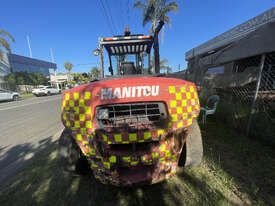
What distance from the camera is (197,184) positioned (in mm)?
1535

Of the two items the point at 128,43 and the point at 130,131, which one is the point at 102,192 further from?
the point at 128,43

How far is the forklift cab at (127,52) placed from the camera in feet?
10.6

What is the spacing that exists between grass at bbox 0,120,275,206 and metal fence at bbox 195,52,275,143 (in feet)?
2.65

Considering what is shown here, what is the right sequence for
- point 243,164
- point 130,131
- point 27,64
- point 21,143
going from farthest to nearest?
point 27,64 < point 21,143 < point 243,164 < point 130,131

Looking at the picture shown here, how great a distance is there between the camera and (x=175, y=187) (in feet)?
4.93

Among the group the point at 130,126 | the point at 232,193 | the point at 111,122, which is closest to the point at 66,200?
the point at 111,122

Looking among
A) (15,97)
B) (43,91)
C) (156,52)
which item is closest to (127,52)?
(156,52)

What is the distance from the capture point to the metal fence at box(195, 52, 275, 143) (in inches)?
102

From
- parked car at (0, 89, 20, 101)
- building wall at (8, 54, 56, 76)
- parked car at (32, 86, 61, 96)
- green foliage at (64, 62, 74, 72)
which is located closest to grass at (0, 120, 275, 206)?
parked car at (0, 89, 20, 101)

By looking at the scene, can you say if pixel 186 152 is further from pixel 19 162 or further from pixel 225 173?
pixel 19 162

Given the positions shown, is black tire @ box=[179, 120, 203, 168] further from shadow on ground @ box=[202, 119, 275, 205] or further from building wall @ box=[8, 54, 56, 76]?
building wall @ box=[8, 54, 56, 76]

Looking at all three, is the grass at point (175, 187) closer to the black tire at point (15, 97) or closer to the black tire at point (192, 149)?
the black tire at point (192, 149)

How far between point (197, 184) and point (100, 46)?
3571mm

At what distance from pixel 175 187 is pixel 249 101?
10.9 ft
